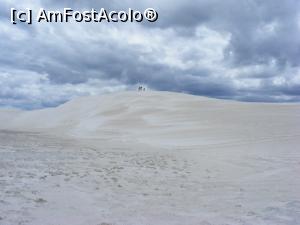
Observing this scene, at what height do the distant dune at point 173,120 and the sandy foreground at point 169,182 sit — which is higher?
the distant dune at point 173,120

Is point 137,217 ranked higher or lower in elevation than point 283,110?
lower

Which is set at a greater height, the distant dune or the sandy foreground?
the distant dune

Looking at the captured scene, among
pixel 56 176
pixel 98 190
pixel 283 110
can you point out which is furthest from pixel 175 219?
pixel 283 110

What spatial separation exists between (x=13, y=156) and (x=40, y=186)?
4613mm

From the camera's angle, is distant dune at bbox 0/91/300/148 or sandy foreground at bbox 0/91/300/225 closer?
sandy foreground at bbox 0/91/300/225

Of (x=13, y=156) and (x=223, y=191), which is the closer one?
(x=223, y=191)

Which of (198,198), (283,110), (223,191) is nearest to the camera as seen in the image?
Answer: (198,198)

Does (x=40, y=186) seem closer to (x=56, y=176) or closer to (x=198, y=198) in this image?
(x=56, y=176)

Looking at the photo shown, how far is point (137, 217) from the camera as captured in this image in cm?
659

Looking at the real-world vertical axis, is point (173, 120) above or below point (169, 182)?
above

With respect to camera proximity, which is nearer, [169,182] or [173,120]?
[169,182]

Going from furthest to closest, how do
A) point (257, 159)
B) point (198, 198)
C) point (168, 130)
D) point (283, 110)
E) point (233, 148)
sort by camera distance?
point (283, 110) → point (168, 130) → point (233, 148) → point (257, 159) → point (198, 198)

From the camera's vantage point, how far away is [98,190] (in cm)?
842

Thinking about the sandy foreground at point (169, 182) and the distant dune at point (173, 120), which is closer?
the sandy foreground at point (169, 182)
